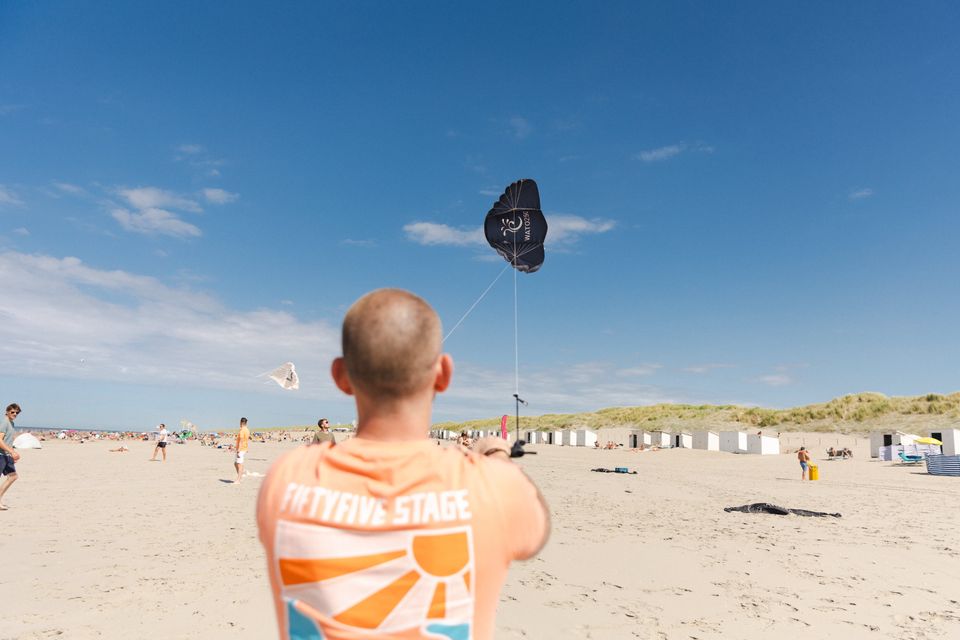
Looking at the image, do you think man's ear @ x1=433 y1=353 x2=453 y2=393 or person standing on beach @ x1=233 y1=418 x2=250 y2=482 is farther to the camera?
person standing on beach @ x1=233 y1=418 x2=250 y2=482

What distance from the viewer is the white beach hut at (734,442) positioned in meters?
37.3

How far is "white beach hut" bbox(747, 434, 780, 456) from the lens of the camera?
35.5 meters

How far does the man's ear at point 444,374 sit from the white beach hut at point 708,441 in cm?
4108

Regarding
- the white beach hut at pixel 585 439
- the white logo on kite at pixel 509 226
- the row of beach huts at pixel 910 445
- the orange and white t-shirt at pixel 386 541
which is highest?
the white logo on kite at pixel 509 226

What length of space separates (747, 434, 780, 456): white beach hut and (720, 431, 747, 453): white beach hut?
0.36 meters

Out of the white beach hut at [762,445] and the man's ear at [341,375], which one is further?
the white beach hut at [762,445]

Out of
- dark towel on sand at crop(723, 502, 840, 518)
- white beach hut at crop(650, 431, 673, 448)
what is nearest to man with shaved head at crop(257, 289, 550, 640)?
dark towel on sand at crop(723, 502, 840, 518)

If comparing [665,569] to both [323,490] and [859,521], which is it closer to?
[859,521]

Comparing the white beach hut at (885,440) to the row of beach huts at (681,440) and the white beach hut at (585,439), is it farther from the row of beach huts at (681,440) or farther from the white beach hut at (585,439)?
the white beach hut at (585,439)

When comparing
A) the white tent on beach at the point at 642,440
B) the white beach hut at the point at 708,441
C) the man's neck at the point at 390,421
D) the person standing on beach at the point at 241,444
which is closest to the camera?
the man's neck at the point at 390,421

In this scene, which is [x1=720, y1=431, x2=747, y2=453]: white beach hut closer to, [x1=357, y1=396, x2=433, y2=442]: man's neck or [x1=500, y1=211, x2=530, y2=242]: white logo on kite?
[x1=500, y1=211, x2=530, y2=242]: white logo on kite

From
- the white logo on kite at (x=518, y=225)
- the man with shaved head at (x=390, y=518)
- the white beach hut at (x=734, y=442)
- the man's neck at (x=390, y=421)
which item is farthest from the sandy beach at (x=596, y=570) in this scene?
the white beach hut at (x=734, y=442)

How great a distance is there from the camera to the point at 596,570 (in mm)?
7508

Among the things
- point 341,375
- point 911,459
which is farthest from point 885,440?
point 341,375
